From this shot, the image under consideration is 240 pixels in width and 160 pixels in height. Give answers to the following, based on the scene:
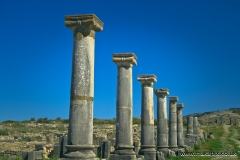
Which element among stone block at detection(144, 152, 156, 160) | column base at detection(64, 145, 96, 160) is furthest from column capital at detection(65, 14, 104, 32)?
stone block at detection(144, 152, 156, 160)

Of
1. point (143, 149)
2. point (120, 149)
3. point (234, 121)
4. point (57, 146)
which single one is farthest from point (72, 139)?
point (234, 121)

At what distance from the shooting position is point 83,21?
981 cm

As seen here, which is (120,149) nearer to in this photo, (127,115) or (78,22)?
(127,115)

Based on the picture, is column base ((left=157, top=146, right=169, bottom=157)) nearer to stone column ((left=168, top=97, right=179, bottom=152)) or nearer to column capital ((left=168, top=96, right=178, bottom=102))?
stone column ((left=168, top=97, right=179, bottom=152))

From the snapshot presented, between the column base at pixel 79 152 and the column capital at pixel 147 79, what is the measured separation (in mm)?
10056

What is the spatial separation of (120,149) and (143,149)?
12.4 feet

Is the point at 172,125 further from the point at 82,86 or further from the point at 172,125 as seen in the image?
the point at 82,86

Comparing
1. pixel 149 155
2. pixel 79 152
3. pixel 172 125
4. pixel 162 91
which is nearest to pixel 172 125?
pixel 172 125

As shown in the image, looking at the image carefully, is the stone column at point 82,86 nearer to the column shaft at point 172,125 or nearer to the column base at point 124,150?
the column base at point 124,150

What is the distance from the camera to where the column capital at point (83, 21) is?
9.75 m

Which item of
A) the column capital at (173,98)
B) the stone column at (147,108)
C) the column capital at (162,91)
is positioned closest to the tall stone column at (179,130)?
the column capital at (173,98)

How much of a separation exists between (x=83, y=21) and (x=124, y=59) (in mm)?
5676

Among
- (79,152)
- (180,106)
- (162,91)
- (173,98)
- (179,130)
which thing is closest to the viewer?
(79,152)

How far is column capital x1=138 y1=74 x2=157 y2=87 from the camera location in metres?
18.8
